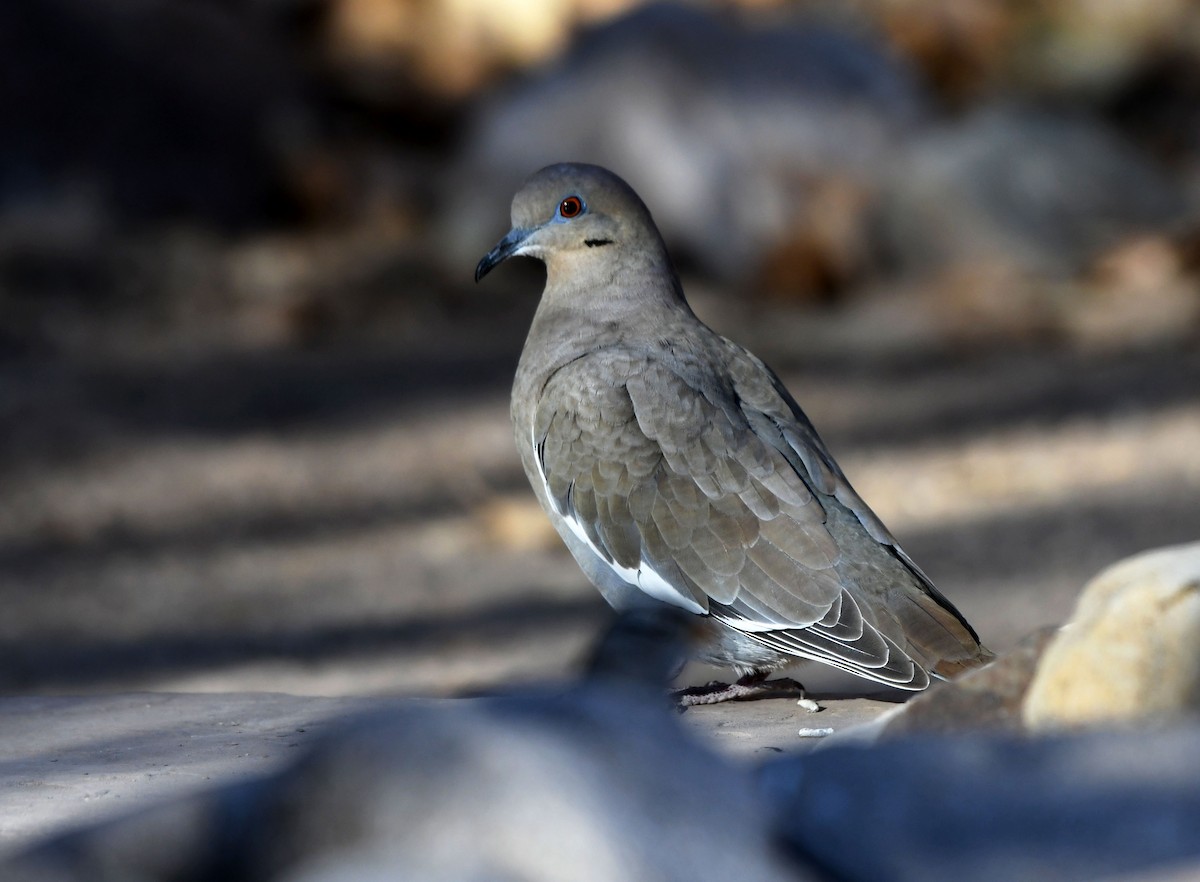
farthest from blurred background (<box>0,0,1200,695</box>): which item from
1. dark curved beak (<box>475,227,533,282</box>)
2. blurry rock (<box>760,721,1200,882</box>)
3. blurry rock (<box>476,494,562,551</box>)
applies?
blurry rock (<box>760,721,1200,882</box>)

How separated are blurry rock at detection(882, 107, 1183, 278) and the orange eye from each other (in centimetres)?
639

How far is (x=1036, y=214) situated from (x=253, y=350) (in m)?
4.84

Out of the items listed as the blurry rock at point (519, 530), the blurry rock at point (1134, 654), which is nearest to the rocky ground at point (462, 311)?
the blurry rock at point (519, 530)

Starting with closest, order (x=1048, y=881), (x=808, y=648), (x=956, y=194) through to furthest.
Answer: (x=1048, y=881), (x=808, y=648), (x=956, y=194)

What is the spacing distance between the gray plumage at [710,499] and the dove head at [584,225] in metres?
0.04

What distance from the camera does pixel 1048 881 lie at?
1988mm

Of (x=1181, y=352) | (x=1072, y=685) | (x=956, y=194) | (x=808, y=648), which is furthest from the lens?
(x=956, y=194)

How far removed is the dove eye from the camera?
4.20 meters

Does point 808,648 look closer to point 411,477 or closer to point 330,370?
point 411,477

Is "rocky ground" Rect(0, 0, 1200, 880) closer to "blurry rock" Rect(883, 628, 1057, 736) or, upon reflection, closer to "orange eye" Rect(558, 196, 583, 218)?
"blurry rock" Rect(883, 628, 1057, 736)

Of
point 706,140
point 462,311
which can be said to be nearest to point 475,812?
point 462,311

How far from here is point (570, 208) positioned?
4211 millimetres

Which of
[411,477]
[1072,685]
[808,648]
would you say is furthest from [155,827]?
[411,477]

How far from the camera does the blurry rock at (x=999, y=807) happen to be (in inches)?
79.7
